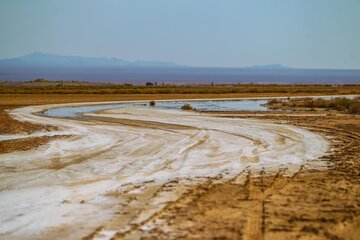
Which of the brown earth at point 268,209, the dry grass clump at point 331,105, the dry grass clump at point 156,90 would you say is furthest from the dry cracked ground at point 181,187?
the dry grass clump at point 156,90

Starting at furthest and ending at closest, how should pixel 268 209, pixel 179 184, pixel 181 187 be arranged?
pixel 179 184
pixel 181 187
pixel 268 209

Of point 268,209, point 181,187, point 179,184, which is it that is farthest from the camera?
point 179,184

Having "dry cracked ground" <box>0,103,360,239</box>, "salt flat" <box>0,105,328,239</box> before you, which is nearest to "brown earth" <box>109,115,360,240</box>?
"dry cracked ground" <box>0,103,360,239</box>

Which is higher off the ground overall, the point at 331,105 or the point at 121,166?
the point at 121,166

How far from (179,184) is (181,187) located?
1.04ft

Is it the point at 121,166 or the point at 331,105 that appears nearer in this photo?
the point at 121,166

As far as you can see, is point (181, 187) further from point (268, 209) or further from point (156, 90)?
point (156, 90)

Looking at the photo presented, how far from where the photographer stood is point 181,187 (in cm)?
1084

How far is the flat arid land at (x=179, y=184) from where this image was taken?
318 inches

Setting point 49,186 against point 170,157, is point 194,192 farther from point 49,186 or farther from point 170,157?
point 170,157

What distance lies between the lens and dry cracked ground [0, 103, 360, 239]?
26.4ft

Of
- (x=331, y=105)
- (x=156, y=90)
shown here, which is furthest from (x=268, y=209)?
(x=156, y=90)

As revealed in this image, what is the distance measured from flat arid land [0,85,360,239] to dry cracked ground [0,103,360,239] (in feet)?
0.07

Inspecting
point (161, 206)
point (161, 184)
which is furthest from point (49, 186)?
point (161, 206)
